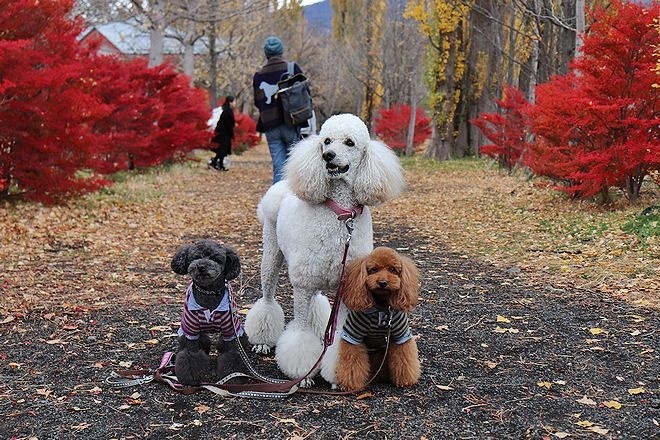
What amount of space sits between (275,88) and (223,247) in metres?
4.24

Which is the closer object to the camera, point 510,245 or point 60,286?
point 60,286

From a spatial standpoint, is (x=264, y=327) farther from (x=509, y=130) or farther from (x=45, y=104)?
(x=509, y=130)

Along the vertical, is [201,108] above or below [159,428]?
above

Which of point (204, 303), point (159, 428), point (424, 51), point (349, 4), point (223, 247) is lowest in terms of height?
point (159, 428)

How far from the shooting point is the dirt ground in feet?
10.0

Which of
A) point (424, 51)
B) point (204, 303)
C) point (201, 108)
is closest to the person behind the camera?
point (204, 303)

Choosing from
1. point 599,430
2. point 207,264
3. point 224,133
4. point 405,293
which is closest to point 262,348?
point 207,264

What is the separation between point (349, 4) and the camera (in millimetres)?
43562

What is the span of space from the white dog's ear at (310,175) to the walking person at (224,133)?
14.9m

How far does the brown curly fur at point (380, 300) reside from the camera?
322cm

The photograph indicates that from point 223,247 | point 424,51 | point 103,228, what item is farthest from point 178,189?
point 424,51

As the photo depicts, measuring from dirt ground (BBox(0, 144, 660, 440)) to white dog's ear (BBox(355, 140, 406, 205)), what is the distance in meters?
1.03

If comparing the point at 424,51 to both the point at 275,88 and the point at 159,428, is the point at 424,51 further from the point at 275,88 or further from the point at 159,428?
the point at 159,428

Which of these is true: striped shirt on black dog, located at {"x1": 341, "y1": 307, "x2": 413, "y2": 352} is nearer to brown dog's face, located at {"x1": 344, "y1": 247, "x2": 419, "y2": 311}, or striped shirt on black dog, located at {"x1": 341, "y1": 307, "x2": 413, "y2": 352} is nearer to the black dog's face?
brown dog's face, located at {"x1": 344, "y1": 247, "x2": 419, "y2": 311}
